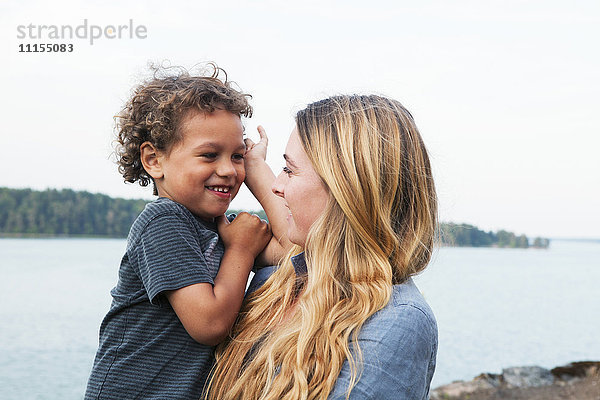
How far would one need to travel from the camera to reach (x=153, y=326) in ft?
6.39

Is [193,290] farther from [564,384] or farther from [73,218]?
[73,218]

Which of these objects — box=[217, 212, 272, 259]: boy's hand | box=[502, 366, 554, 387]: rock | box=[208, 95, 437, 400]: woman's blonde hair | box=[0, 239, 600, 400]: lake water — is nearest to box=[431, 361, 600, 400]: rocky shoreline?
box=[502, 366, 554, 387]: rock

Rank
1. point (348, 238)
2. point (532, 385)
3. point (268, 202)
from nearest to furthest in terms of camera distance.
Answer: point (348, 238)
point (268, 202)
point (532, 385)

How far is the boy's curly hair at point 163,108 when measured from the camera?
2.17 meters

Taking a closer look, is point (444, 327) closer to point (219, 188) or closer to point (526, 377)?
point (526, 377)

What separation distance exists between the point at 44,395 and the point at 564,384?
10634 millimetres

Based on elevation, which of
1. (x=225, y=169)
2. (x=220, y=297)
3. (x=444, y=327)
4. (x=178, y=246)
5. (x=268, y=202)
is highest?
(x=225, y=169)

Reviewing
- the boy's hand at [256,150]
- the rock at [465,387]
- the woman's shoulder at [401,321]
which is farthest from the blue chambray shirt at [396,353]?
the rock at [465,387]

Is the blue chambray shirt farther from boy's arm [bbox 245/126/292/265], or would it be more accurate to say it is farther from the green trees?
the green trees

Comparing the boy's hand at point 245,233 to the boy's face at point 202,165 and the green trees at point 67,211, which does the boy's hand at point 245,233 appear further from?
the green trees at point 67,211

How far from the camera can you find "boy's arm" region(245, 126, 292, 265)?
7.62 feet

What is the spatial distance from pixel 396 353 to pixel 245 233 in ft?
2.62

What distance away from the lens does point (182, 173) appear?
213 cm

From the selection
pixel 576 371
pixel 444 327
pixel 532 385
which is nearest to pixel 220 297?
pixel 532 385
